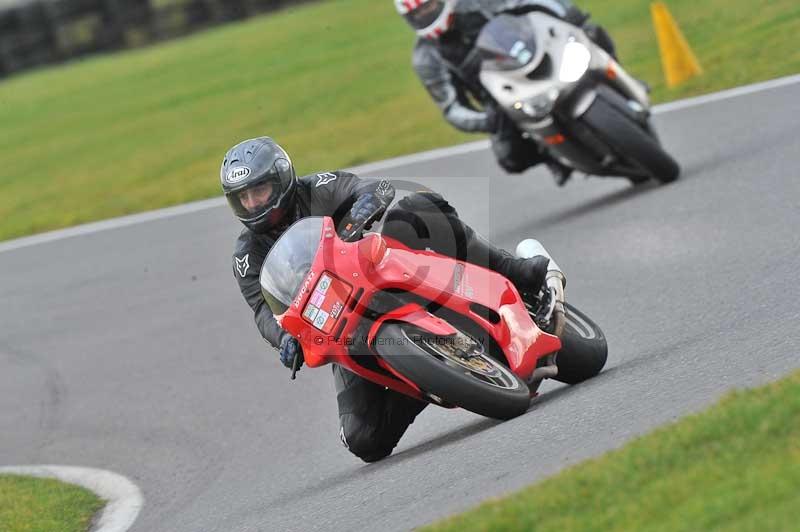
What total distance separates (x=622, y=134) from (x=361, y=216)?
3939mm

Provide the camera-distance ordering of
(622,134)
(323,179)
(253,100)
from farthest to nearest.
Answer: (253,100), (622,134), (323,179)

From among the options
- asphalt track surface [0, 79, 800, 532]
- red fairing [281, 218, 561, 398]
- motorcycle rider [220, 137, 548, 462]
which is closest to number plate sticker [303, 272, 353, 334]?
red fairing [281, 218, 561, 398]

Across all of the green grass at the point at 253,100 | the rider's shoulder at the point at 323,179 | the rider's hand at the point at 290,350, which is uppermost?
Answer: the rider's shoulder at the point at 323,179

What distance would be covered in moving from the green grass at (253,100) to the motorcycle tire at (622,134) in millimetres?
3378

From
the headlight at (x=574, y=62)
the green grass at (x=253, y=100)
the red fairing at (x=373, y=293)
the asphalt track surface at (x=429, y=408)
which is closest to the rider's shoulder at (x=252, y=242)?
the red fairing at (x=373, y=293)

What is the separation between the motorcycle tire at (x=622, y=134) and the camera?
31.8 ft

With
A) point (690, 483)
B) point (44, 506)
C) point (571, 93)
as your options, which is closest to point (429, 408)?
point (44, 506)

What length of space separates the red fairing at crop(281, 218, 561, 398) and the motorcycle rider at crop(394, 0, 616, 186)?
4403 millimetres

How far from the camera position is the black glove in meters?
6.05

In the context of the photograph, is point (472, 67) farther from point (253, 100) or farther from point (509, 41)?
point (253, 100)

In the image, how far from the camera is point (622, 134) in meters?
9.68

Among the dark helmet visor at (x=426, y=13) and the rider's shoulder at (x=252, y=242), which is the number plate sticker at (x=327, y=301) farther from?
the dark helmet visor at (x=426, y=13)

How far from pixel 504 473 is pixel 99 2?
23095mm

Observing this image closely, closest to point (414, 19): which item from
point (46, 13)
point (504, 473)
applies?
point (504, 473)
